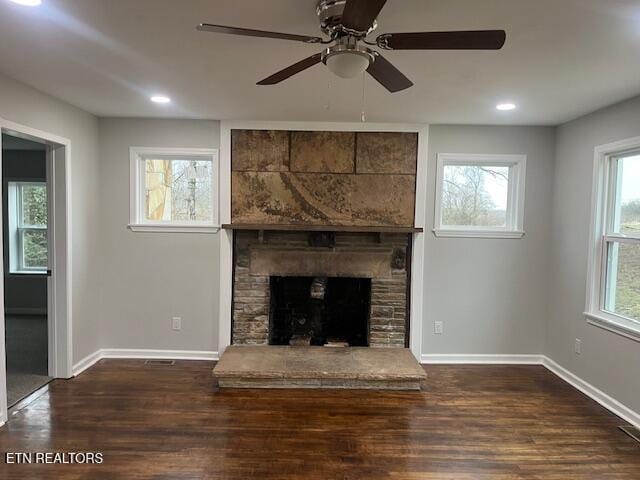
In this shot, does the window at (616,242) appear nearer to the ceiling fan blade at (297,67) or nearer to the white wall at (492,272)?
the white wall at (492,272)

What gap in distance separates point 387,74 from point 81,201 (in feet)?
10.3

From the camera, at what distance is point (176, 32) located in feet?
6.48

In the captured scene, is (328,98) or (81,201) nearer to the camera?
(328,98)

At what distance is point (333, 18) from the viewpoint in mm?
1566

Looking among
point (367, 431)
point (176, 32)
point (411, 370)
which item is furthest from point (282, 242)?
point (176, 32)

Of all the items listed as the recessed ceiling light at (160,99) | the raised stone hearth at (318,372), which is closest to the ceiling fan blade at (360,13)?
the recessed ceiling light at (160,99)

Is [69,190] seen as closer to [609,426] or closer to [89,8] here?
[89,8]

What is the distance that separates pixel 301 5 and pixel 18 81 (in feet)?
7.55

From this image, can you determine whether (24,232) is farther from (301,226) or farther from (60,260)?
(301,226)

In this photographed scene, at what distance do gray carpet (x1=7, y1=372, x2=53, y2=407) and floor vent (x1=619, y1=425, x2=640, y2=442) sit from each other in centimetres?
444

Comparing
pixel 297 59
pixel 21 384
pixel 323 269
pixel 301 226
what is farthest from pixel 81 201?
pixel 297 59

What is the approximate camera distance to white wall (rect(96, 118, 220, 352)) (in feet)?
12.9

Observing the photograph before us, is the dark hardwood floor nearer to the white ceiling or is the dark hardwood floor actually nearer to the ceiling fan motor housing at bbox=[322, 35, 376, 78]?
the ceiling fan motor housing at bbox=[322, 35, 376, 78]

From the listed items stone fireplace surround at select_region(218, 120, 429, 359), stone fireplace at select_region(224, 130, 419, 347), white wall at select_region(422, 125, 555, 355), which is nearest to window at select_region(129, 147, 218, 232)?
stone fireplace surround at select_region(218, 120, 429, 359)
